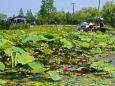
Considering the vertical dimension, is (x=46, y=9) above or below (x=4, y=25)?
above

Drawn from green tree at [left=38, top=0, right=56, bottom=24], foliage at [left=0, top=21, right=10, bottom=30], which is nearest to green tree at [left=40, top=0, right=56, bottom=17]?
green tree at [left=38, top=0, right=56, bottom=24]

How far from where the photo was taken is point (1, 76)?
1.51 metres

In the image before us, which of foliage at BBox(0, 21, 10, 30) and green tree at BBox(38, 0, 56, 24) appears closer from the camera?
foliage at BBox(0, 21, 10, 30)

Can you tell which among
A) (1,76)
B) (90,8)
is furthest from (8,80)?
(90,8)

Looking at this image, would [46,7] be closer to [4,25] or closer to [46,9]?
[46,9]

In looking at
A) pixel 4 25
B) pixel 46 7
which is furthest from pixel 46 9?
pixel 4 25

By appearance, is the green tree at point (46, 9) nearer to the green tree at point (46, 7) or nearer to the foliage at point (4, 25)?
the green tree at point (46, 7)

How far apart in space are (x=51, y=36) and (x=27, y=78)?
1.37 m

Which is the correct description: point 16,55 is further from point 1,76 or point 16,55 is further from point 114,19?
point 114,19

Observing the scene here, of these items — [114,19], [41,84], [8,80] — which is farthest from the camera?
[114,19]

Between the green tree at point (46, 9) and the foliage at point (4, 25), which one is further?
the green tree at point (46, 9)

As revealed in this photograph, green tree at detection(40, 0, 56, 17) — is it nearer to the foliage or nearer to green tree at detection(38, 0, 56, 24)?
green tree at detection(38, 0, 56, 24)

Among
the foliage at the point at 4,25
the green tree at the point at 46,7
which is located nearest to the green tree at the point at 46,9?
the green tree at the point at 46,7

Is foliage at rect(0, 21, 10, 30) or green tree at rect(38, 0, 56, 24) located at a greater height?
green tree at rect(38, 0, 56, 24)
